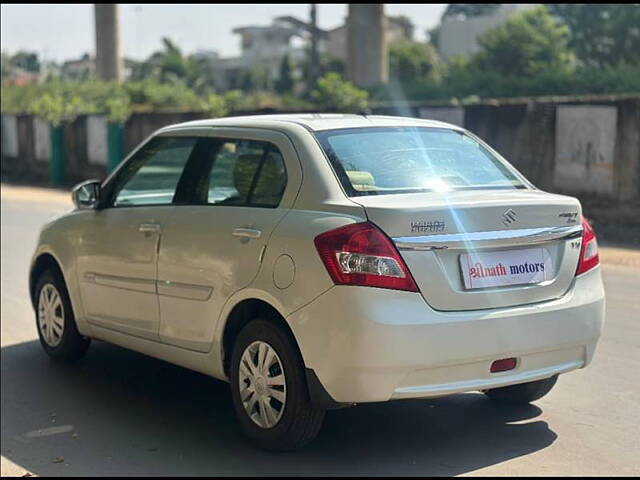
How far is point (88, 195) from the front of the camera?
22.0ft

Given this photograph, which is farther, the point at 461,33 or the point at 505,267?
the point at 461,33

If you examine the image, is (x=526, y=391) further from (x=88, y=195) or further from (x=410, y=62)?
(x=410, y=62)

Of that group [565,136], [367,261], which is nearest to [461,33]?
[565,136]

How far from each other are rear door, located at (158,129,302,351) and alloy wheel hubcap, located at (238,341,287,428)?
356mm

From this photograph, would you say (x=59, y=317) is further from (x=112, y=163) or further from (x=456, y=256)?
(x=112, y=163)

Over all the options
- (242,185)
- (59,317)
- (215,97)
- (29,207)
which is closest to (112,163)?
(215,97)

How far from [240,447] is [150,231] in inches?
58.8

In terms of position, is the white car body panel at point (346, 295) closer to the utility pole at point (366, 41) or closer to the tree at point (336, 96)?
the tree at point (336, 96)

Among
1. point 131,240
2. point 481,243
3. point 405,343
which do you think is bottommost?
Result: point 405,343

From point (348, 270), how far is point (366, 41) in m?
40.6

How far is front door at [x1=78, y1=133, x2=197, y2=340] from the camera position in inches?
231

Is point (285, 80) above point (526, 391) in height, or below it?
above

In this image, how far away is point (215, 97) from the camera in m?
26.5

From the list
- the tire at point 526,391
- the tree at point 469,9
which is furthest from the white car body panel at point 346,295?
the tree at point 469,9
